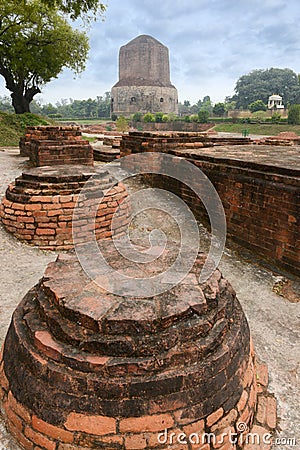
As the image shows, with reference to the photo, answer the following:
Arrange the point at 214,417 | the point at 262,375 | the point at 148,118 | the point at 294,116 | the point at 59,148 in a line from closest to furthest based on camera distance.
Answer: the point at 214,417, the point at 262,375, the point at 59,148, the point at 294,116, the point at 148,118

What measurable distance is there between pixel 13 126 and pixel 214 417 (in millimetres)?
15402

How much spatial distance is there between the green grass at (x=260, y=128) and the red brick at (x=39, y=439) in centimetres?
2758

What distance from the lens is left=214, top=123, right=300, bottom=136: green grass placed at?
1056 inches

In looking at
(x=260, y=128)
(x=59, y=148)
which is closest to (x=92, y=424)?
(x=59, y=148)

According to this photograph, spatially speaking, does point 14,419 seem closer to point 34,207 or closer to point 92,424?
point 92,424

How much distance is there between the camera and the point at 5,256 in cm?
334

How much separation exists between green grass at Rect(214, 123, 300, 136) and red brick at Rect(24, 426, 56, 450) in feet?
90.5

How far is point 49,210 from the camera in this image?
11.6 ft

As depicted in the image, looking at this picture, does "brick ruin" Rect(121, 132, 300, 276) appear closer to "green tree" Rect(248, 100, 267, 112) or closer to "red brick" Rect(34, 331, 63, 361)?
"red brick" Rect(34, 331, 63, 361)

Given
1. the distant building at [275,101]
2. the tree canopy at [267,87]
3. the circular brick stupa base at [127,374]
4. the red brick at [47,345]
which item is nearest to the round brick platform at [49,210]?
the circular brick stupa base at [127,374]

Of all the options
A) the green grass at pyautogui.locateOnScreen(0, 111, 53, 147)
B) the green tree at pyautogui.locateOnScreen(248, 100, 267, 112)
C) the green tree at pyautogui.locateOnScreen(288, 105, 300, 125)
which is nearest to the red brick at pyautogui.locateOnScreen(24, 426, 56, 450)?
the green grass at pyautogui.locateOnScreen(0, 111, 53, 147)

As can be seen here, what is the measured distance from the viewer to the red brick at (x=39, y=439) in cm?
137

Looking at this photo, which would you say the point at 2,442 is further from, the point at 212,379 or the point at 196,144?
the point at 196,144

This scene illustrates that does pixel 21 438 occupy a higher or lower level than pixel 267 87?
lower
